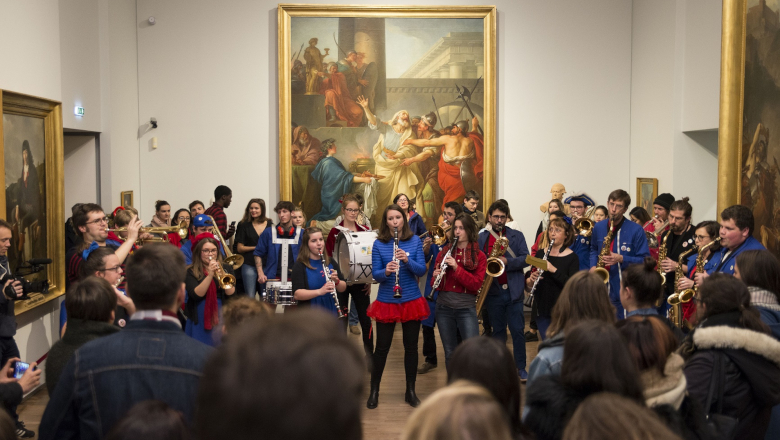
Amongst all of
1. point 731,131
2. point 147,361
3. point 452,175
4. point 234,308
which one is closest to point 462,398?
point 147,361

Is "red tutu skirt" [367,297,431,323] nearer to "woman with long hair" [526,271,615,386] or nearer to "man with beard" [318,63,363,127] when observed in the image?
"woman with long hair" [526,271,615,386]

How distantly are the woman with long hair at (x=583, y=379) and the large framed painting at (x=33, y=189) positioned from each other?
4.84 m

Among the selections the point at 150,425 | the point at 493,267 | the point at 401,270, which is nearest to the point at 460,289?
the point at 493,267

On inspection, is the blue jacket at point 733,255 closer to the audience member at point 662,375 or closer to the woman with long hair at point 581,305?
the woman with long hair at point 581,305

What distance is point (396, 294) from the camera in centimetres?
624

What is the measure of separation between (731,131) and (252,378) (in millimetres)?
7168

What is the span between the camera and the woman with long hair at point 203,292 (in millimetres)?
5797

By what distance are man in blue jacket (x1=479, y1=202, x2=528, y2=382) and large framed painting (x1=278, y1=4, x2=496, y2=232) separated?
3.57m

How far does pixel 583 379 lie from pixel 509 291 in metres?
4.75

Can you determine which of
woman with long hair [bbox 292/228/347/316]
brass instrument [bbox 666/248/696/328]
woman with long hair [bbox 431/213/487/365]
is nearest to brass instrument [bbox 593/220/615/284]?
brass instrument [bbox 666/248/696/328]

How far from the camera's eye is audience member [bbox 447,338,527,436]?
262 centimetres

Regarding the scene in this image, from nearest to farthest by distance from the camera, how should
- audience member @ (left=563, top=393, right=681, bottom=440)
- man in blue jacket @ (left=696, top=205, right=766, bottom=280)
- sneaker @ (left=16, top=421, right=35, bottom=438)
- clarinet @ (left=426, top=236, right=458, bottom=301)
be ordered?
audience member @ (left=563, top=393, right=681, bottom=440)
man in blue jacket @ (left=696, top=205, right=766, bottom=280)
sneaker @ (left=16, top=421, right=35, bottom=438)
clarinet @ (left=426, top=236, right=458, bottom=301)

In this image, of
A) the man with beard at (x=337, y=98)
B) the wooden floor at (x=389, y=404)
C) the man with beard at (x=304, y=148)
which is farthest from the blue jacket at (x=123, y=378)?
the man with beard at (x=337, y=98)

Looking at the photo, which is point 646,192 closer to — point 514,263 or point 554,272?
point 514,263
